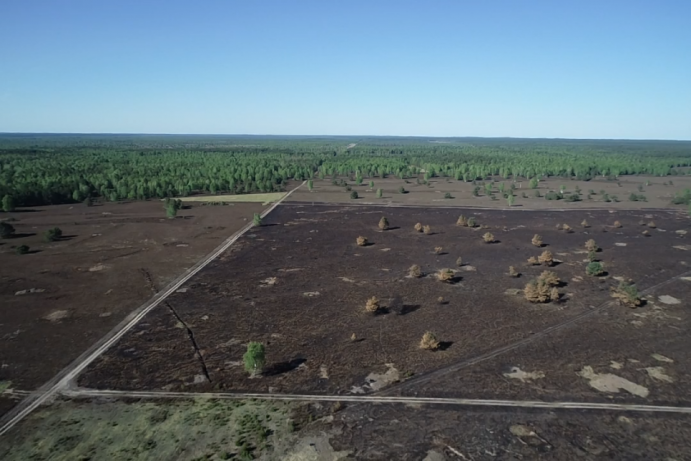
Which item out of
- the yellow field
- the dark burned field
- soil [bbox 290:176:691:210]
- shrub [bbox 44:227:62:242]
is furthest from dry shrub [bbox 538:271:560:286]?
the yellow field

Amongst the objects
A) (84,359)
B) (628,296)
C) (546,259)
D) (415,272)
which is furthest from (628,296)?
(84,359)

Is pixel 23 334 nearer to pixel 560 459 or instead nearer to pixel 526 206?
pixel 560 459

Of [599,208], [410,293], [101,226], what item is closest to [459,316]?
Result: [410,293]

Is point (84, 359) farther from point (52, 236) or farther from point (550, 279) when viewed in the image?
point (52, 236)

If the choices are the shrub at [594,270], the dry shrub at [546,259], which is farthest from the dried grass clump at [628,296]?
the dry shrub at [546,259]

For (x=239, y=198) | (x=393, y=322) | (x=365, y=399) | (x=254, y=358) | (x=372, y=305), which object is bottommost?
(x=365, y=399)
